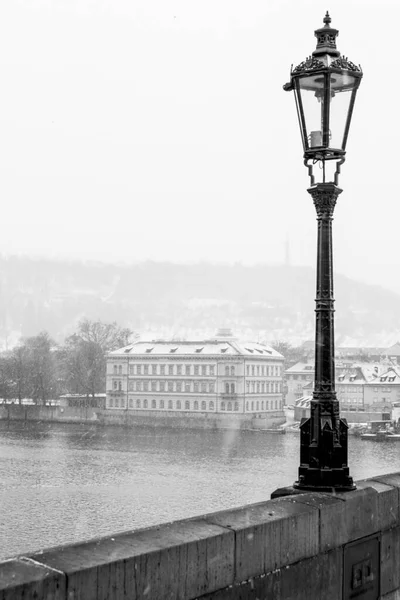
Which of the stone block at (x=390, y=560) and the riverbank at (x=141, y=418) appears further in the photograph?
the riverbank at (x=141, y=418)

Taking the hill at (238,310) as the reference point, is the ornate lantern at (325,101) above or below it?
below

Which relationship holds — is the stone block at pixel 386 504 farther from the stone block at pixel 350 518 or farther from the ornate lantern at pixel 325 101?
the ornate lantern at pixel 325 101

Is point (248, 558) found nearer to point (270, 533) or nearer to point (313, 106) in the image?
point (270, 533)

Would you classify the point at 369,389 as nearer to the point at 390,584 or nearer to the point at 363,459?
the point at 363,459

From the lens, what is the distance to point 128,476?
44.9 metres

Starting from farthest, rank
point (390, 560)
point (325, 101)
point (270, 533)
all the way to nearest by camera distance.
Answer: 1. point (325, 101)
2. point (390, 560)
3. point (270, 533)

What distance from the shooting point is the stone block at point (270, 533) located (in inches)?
159

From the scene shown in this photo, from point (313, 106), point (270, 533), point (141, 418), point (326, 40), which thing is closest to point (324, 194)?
point (313, 106)

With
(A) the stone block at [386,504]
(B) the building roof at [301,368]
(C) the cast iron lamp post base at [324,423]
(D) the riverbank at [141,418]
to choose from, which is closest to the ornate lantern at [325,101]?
(C) the cast iron lamp post base at [324,423]

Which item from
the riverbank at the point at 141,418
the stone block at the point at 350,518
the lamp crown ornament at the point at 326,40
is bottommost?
the riverbank at the point at 141,418

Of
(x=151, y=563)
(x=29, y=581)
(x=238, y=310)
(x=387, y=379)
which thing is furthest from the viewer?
(x=238, y=310)

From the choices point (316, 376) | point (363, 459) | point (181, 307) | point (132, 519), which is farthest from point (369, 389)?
point (181, 307)

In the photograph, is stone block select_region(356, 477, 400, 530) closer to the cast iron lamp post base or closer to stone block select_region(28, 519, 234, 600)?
the cast iron lamp post base

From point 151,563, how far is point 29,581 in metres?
0.64
